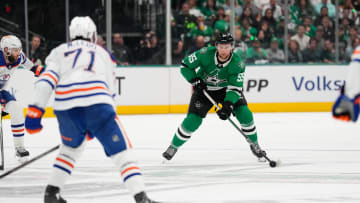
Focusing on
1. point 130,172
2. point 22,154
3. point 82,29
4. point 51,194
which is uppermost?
point 82,29

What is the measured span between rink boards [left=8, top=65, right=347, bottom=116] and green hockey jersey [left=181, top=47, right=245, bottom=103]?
4481mm

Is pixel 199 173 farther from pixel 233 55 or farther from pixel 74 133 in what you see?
pixel 74 133

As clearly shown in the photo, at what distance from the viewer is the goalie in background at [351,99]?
316 cm

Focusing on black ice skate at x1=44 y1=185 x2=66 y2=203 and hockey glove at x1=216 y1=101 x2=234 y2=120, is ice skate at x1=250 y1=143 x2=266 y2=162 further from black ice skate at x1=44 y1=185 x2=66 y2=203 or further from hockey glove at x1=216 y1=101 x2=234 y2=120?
black ice skate at x1=44 y1=185 x2=66 y2=203

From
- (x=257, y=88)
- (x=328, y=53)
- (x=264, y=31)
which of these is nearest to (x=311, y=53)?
(x=328, y=53)

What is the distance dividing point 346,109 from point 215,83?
2.69 m

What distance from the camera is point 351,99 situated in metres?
3.19

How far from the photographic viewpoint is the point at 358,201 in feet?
13.6

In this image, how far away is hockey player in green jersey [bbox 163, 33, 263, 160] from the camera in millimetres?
5668

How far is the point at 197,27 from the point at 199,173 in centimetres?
584

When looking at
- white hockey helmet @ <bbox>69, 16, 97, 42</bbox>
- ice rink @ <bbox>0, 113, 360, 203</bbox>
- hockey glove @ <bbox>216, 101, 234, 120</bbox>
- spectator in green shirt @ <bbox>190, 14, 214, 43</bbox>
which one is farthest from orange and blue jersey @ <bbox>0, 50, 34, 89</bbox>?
spectator in green shirt @ <bbox>190, 14, 214, 43</bbox>

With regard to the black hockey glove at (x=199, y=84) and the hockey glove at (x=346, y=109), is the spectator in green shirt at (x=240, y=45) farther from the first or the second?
the hockey glove at (x=346, y=109)

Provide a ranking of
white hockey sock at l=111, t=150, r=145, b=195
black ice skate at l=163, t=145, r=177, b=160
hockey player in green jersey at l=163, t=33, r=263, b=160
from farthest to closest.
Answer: black ice skate at l=163, t=145, r=177, b=160 < hockey player in green jersey at l=163, t=33, r=263, b=160 < white hockey sock at l=111, t=150, r=145, b=195

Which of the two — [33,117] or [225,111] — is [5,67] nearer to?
[225,111]
